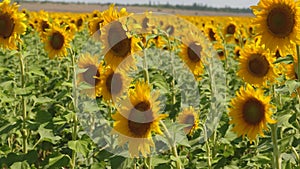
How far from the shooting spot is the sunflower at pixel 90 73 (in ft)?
10.4

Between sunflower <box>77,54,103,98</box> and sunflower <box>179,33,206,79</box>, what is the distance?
1.28 meters

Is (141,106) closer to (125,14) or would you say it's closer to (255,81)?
(125,14)

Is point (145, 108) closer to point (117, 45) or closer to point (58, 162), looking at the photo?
point (117, 45)

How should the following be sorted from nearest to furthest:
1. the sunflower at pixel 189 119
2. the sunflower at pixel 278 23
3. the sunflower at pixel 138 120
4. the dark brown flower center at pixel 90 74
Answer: the sunflower at pixel 138 120 → the sunflower at pixel 278 23 → the dark brown flower center at pixel 90 74 → the sunflower at pixel 189 119

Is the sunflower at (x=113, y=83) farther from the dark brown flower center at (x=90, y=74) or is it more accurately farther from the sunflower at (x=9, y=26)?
the sunflower at (x=9, y=26)

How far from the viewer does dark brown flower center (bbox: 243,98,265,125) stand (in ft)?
8.71

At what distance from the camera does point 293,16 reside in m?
2.61

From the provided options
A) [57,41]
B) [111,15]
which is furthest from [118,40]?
[57,41]

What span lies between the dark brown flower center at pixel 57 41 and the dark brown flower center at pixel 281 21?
202 centimetres

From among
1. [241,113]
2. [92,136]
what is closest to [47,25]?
[92,136]

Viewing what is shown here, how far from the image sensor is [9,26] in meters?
3.50

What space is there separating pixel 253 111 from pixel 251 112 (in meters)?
0.02

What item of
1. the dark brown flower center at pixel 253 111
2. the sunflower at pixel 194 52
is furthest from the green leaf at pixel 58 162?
the sunflower at pixel 194 52

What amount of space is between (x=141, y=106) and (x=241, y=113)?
2.65 feet
